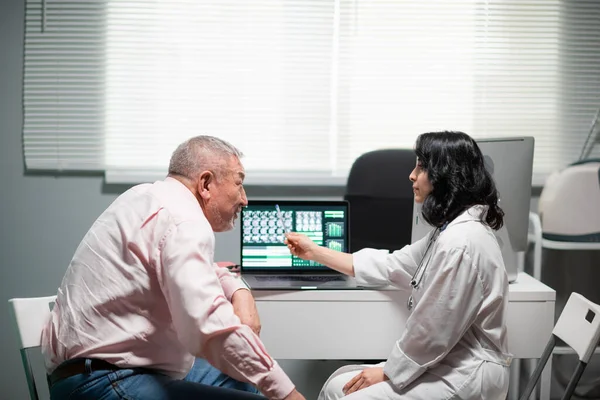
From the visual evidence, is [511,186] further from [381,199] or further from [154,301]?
[154,301]

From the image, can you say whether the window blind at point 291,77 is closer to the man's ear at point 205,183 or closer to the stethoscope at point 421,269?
the stethoscope at point 421,269

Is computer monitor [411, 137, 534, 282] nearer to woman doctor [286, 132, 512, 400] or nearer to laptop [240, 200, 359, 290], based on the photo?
laptop [240, 200, 359, 290]

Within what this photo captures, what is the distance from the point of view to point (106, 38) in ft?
11.3

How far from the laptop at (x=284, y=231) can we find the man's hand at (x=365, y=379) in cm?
51

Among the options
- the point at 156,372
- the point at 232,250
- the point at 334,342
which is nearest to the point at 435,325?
the point at 334,342

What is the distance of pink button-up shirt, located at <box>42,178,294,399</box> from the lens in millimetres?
1451

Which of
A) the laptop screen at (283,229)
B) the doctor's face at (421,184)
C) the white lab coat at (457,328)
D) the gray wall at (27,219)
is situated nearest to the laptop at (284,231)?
the laptop screen at (283,229)

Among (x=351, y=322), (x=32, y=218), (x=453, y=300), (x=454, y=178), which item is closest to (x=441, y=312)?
(x=453, y=300)

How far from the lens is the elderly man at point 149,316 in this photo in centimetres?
145

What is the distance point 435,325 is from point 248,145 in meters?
1.80

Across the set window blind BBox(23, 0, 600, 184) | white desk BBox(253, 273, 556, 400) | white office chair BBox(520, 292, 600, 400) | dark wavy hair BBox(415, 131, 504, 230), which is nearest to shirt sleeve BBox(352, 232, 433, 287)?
white desk BBox(253, 273, 556, 400)

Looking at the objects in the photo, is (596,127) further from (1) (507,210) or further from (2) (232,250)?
(2) (232,250)

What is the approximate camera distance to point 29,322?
1.85m

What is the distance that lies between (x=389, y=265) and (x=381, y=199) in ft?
3.13
